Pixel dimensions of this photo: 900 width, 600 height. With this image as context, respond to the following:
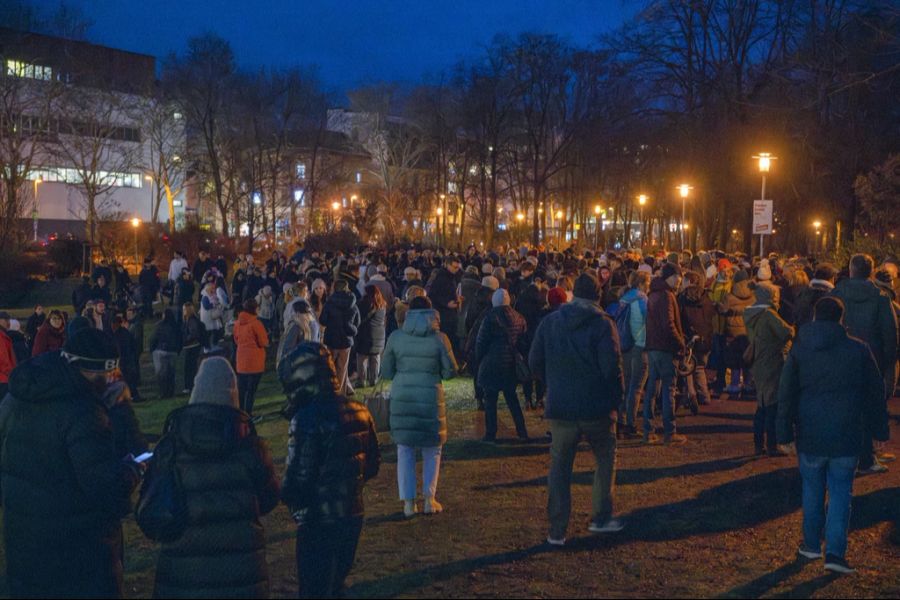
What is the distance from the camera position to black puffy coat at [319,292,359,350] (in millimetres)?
13383

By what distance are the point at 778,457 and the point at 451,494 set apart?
12.2 feet

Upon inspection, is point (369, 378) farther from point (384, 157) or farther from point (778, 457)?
point (384, 157)

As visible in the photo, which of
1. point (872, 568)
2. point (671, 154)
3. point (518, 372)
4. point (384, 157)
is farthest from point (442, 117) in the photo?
point (872, 568)

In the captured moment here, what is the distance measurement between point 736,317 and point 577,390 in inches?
275

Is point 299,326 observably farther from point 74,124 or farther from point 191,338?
point 74,124

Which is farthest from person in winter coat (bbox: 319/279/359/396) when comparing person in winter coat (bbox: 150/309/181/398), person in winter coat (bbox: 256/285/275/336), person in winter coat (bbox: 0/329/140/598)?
person in winter coat (bbox: 0/329/140/598)

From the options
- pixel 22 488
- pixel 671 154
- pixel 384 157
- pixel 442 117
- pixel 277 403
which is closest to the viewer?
pixel 22 488

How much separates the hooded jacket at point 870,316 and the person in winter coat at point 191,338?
1022cm

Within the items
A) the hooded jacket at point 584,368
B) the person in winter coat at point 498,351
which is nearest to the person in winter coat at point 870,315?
the person in winter coat at point 498,351

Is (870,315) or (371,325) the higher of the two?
(870,315)

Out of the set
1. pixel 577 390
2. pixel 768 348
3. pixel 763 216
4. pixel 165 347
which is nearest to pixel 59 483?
pixel 577 390

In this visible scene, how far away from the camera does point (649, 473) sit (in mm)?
9320

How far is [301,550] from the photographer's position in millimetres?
5141

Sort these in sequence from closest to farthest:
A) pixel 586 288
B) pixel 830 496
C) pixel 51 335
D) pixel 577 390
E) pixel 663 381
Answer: pixel 830 496 < pixel 577 390 < pixel 586 288 < pixel 663 381 < pixel 51 335
